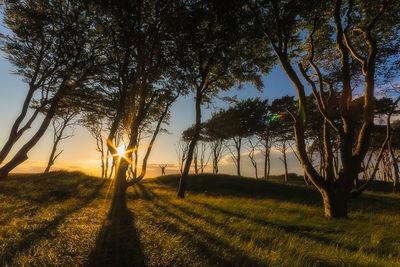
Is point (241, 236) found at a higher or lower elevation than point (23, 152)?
lower

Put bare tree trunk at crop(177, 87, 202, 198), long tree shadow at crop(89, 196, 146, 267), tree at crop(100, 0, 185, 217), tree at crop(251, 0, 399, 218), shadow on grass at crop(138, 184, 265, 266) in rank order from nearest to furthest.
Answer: shadow on grass at crop(138, 184, 265, 266) < long tree shadow at crop(89, 196, 146, 267) < tree at crop(251, 0, 399, 218) < tree at crop(100, 0, 185, 217) < bare tree trunk at crop(177, 87, 202, 198)

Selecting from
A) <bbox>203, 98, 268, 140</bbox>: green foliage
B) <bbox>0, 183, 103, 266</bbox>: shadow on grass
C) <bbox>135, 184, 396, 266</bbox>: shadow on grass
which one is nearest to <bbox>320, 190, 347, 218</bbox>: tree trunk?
<bbox>135, 184, 396, 266</bbox>: shadow on grass

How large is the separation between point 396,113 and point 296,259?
26680mm

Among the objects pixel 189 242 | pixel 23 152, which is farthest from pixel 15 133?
pixel 189 242

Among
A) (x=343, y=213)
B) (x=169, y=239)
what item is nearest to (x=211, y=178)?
(x=343, y=213)

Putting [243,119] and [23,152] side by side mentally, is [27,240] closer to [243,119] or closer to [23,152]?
[23,152]

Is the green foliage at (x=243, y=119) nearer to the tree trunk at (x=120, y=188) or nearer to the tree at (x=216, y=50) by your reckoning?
the tree at (x=216, y=50)

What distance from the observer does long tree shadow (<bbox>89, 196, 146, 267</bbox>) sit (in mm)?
3143

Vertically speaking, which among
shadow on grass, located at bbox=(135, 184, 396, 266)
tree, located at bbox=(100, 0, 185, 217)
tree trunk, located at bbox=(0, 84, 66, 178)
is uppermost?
tree, located at bbox=(100, 0, 185, 217)

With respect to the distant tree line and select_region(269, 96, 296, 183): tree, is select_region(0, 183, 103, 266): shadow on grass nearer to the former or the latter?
the distant tree line

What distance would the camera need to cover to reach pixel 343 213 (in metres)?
6.73

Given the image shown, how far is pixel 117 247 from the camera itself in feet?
12.2

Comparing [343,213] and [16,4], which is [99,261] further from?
[16,4]

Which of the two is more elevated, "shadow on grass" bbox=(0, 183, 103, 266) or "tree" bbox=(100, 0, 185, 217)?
"tree" bbox=(100, 0, 185, 217)
